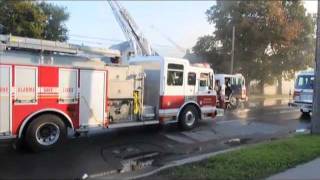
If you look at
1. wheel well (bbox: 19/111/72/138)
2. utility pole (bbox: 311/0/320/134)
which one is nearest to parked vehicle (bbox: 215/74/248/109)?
utility pole (bbox: 311/0/320/134)

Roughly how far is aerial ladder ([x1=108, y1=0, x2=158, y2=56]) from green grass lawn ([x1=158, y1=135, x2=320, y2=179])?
36.4 ft

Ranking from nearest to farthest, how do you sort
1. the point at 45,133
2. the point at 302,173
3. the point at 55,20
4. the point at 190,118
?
the point at 302,173 < the point at 45,133 < the point at 190,118 < the point at 55,20

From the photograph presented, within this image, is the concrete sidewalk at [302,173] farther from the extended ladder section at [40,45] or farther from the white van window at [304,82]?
the white van window at [304,82]

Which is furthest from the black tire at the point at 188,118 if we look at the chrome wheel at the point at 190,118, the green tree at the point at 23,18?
the green tree at the point at 23,18

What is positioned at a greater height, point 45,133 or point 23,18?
point 23,18

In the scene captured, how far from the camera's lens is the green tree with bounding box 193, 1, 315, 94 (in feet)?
154

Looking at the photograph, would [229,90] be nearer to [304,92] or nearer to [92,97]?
[304,92]

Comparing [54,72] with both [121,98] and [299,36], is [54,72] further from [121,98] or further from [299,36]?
[299,36]

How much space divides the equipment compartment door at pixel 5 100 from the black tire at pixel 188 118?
23.0 feet

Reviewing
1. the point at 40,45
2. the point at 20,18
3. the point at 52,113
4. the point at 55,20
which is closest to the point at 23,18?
the point at 20,18

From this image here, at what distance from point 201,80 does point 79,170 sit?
8.70m

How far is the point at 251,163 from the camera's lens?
369 inches

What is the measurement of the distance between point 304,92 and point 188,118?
8.52 metres

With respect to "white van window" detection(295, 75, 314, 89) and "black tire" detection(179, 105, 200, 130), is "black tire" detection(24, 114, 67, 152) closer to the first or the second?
"black tire" detection(179, 105, 200, 130)
